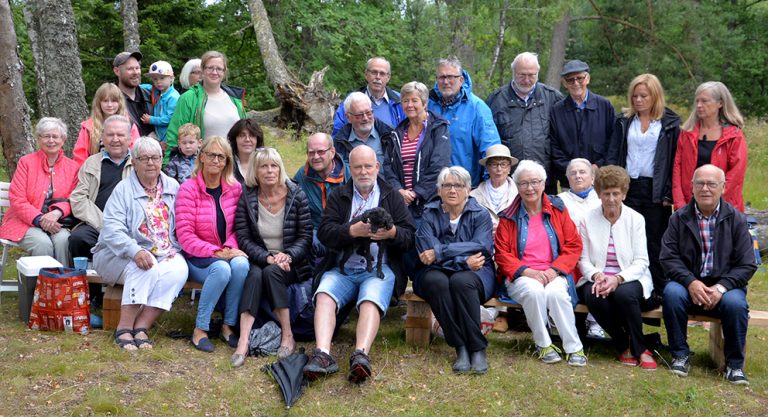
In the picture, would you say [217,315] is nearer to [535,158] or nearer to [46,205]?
[46,205]

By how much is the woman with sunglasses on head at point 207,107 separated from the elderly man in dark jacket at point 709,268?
3748mm

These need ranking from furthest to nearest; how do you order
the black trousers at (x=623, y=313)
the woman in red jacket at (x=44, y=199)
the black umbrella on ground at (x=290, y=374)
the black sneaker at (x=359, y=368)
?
the woman in red jacket at (x=44, y=199), the black trousers at (x=623, y=313), the black sneaker at (x=359, y=368), the black umbrella on ground at (x=290, y=374)

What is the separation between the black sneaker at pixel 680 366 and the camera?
15.7 ft

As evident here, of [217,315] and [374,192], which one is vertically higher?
[374,192]

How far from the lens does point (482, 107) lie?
5.93 meters

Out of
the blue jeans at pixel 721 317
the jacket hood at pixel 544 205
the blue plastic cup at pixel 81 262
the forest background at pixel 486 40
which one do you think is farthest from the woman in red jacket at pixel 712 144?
the forest background at pixel 486 40

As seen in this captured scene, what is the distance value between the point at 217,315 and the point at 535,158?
2.99 m

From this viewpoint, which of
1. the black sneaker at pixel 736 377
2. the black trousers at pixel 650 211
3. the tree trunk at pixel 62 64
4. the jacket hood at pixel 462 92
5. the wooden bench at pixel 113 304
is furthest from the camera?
the tree trunk at pixel 62 64

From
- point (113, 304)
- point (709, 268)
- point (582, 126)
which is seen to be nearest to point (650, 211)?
point (582, 126)

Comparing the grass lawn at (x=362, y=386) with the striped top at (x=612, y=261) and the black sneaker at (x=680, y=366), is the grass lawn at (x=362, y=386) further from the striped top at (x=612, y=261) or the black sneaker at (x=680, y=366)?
the striped top at (x=612, y=261)

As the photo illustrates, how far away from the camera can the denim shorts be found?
493cm

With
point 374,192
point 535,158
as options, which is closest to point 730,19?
point 535,158

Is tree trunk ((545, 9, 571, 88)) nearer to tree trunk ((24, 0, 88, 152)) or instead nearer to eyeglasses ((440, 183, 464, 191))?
tree trunk ((24, 0, 88, 152))

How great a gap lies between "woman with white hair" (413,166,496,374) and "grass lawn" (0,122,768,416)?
0.22m
